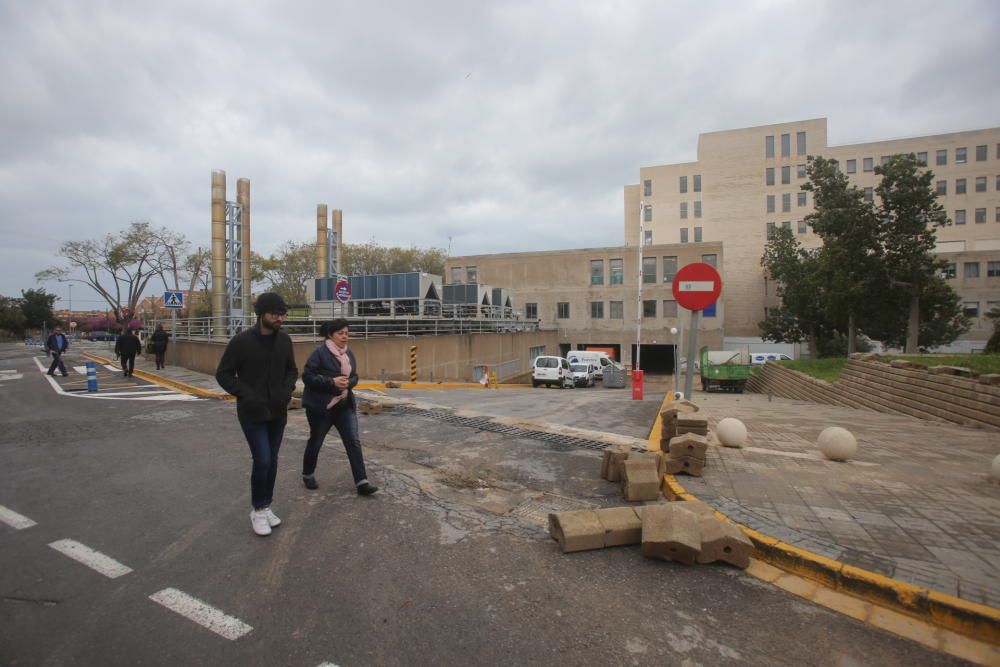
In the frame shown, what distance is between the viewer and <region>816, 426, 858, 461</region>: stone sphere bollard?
5445 mm

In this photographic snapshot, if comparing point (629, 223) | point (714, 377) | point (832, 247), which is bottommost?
point (714, 377)

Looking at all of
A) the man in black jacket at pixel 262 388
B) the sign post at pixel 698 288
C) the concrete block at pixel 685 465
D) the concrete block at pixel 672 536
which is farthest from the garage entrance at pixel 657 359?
the man in black jacket at pixel 262 388

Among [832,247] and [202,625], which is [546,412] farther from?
[832,247]

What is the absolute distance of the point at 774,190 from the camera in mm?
54062

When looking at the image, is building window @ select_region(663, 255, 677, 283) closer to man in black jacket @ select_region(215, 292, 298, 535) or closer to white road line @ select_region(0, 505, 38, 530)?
man in black jacket @ select_region(215, 292, 298, 535)

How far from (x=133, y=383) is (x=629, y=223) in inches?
2363

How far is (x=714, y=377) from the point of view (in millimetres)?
26234

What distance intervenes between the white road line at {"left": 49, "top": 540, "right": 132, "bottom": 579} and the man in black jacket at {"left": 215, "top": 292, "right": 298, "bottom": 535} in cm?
86

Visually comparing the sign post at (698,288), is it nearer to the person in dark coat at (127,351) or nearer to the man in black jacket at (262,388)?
the man in black jacket at (262,388)

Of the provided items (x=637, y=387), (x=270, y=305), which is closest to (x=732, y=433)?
(x=270, y=305)

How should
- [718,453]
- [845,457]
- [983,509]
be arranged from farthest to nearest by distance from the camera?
[718,453] < [845,457] < [983,509]

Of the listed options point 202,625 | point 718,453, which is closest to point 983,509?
point 718,453

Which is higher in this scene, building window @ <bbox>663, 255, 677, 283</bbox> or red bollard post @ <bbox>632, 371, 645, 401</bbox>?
building window @ <bbox>663, 255, 677, 283</bbox>

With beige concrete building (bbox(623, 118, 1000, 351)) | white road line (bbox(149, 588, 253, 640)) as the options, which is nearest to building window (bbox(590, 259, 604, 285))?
beige concrete building (bbox(623, 118, 1000, 351))
